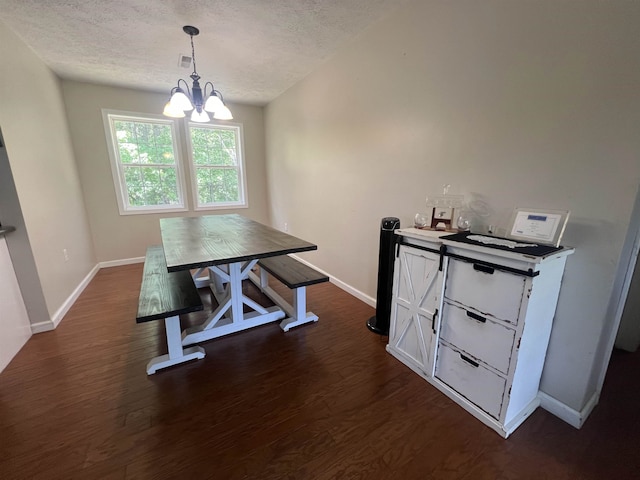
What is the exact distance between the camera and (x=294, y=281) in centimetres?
217

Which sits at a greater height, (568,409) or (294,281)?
(294,281)

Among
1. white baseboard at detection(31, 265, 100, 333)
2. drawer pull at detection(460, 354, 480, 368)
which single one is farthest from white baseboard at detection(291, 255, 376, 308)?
white baseboard at detection(31, 265, 100, 333)

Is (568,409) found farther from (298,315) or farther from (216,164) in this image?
(216,164)

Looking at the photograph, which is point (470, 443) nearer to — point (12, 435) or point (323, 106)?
point (12, 435)

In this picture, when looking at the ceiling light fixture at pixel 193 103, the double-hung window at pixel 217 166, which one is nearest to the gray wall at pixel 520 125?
the ceiling light fixture at pixel 193 103

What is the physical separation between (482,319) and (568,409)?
693 millimetres

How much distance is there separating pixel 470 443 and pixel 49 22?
415 cm

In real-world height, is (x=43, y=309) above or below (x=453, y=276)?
below

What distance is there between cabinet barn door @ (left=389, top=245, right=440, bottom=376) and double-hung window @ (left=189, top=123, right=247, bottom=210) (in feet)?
12.5

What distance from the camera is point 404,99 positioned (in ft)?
6.86

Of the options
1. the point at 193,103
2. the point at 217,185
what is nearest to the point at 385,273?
the point at 193,103

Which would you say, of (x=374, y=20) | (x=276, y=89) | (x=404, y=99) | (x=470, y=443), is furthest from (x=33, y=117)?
(x=470, y=443)

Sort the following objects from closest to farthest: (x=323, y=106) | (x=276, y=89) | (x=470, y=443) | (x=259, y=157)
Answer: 1. (x=470, y=443)
2. (x=323, y=106)
3. (x=276, y=89)
4. (x=259, y=157)

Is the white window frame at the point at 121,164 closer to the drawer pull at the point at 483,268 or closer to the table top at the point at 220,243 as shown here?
the table top at the point at 220,243
